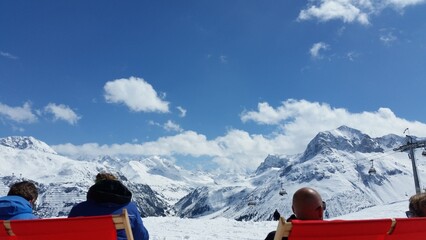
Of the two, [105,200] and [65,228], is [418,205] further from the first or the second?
[65,228]

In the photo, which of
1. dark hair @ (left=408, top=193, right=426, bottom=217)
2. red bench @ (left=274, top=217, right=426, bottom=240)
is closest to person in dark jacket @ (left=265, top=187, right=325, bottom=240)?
red bench @ (left=274, top=217, right=426, bottom=240)

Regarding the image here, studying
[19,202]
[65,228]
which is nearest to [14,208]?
[19,202]

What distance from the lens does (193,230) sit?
16.5 meters

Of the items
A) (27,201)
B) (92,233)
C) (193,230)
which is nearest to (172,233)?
(193,230)

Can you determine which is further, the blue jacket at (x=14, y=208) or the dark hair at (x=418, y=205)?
the blue jacket at (x=14, y=208)

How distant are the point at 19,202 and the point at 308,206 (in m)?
3.38

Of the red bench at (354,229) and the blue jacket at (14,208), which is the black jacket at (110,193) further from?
the red bench at (354,229)

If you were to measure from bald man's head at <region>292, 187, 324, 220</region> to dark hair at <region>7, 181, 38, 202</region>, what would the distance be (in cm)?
339

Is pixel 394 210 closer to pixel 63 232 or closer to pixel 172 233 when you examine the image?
pixel 172 233

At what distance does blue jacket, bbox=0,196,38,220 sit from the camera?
5008 mm

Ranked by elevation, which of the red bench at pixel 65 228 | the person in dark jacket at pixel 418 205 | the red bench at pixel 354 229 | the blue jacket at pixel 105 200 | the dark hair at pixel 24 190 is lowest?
the red bench at pixel 354 229

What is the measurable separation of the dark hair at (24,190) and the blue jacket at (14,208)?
0.15 m

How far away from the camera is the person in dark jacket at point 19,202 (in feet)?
16.5

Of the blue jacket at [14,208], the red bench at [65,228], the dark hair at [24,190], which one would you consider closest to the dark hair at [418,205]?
the red bench at [65,228]
